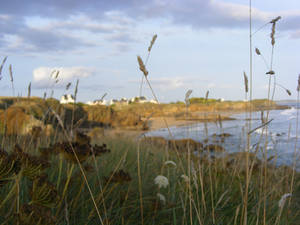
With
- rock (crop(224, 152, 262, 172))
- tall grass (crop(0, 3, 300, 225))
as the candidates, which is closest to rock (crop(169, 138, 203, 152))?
tall grass (crop(0, 3, 300, 225))

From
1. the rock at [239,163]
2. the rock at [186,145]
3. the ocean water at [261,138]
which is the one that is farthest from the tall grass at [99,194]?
the ocean water at [261,138]

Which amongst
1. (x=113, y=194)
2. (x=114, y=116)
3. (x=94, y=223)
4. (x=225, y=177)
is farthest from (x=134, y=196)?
(x=114, y=116)

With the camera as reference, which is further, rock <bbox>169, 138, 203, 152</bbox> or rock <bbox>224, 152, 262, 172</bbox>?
rock <bbox>224, 152, 262, 172</bbox>

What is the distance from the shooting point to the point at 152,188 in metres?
2.71

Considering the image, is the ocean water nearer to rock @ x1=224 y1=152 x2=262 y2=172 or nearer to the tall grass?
rock @ x1=224 y1=152 x2=262 y2=172

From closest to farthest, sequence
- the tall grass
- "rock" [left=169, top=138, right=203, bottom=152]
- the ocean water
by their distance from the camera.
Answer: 1. the tall grass
2. "rock" [left=169, top=138, right=203, bottom=152]
3. the ocean water

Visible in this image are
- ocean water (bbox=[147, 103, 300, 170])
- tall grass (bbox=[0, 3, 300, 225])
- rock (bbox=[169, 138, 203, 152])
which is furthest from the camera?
ocean water (bbox=[147, 103, 300, 170])

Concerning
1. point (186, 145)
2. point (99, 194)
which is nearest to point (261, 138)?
point (99, 194)

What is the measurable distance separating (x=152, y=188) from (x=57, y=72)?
1.55 m

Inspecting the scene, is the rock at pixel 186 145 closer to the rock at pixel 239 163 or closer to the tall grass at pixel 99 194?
the tall grass at pixel 99 194

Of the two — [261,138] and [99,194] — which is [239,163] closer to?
[261,138]

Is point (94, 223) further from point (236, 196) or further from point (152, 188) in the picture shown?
point (236, 196)

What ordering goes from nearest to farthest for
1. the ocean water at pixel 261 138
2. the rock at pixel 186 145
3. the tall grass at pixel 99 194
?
the tall grass at pixel 99 194, the rock at pixel 186 145, the ocean water at pixel 261 138

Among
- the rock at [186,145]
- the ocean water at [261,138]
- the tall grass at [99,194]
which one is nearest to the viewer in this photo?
the tall grass at [99,194]
